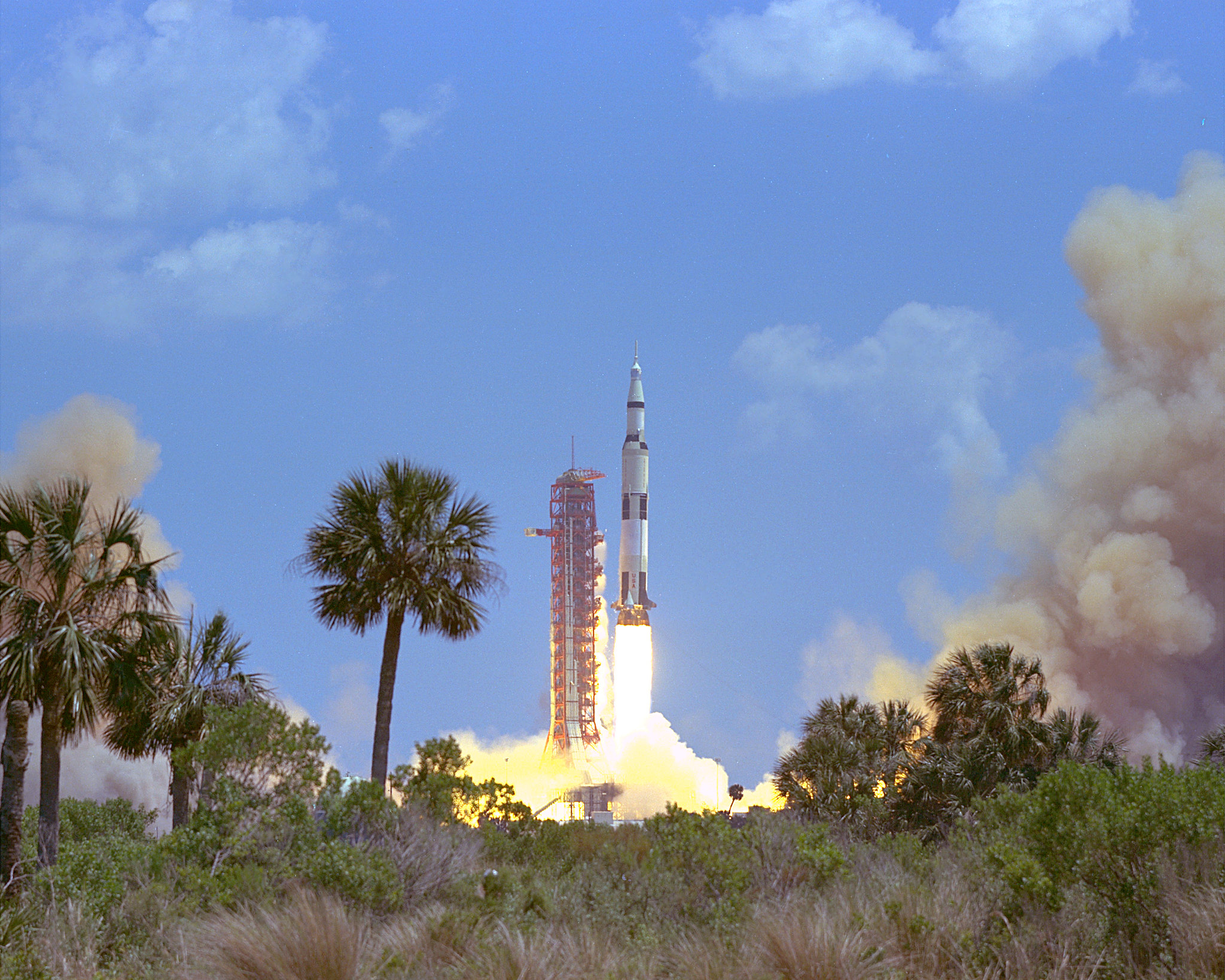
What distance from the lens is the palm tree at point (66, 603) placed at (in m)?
19.9

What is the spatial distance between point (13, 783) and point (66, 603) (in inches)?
105

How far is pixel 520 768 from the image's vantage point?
104688mm

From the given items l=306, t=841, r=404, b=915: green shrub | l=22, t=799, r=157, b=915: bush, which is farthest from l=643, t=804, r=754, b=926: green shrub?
l=22, t=799, r=157, b=915: bush

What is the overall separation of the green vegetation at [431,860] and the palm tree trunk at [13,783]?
0.18 feet

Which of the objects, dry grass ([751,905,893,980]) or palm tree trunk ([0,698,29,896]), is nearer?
dry grass ([751,905,893,980])

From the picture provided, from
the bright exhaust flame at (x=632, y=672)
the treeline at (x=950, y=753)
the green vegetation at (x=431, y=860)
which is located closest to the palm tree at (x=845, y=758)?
the treeline at (x=950, y=753)

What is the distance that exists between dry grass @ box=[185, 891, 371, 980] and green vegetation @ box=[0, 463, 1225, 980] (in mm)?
32

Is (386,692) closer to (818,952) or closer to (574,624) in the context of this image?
(818,952)

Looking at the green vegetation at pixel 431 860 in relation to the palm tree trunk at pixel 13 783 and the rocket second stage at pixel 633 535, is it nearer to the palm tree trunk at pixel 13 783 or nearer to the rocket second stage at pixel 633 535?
the palm tree trunk at pixel 13 783

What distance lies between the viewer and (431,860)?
56.4 ft

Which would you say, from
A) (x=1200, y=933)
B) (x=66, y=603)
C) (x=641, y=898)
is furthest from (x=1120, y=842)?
(x=66, y=603)

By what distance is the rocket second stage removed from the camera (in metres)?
89.6

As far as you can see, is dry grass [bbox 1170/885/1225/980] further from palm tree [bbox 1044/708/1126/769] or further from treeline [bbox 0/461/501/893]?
palm tree [bbox 1044/708/1126/769]

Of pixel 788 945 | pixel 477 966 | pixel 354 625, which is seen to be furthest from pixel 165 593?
pixel 788 945
